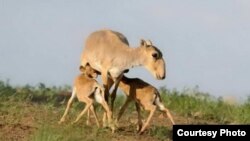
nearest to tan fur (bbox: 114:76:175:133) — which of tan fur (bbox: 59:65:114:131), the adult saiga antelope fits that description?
the adult saiga antelope

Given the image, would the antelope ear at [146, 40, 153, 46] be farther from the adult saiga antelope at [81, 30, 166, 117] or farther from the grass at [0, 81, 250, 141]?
the grass at [0, 81, 250, 141]

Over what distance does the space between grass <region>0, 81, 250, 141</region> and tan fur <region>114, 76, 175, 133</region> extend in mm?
444

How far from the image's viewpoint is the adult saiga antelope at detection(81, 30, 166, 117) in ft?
43.2

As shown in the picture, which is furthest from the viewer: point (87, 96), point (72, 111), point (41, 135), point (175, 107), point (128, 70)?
point (175, 107)

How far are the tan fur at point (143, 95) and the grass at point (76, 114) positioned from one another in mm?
444

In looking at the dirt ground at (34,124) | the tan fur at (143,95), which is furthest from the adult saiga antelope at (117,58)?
the dirt ground at (34,124)

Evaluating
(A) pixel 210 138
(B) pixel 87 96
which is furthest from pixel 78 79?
(A) pixel 210 138

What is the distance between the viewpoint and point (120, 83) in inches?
533

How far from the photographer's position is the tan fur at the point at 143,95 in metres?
13.0

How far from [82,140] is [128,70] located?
2490 mm

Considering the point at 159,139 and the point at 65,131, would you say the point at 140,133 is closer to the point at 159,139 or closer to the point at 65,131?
the point at 159,139

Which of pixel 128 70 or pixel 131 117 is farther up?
pixel 128 70

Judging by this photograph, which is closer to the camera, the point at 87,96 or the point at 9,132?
the point at 9,132

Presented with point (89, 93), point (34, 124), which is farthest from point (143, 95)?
point (34, 124)
